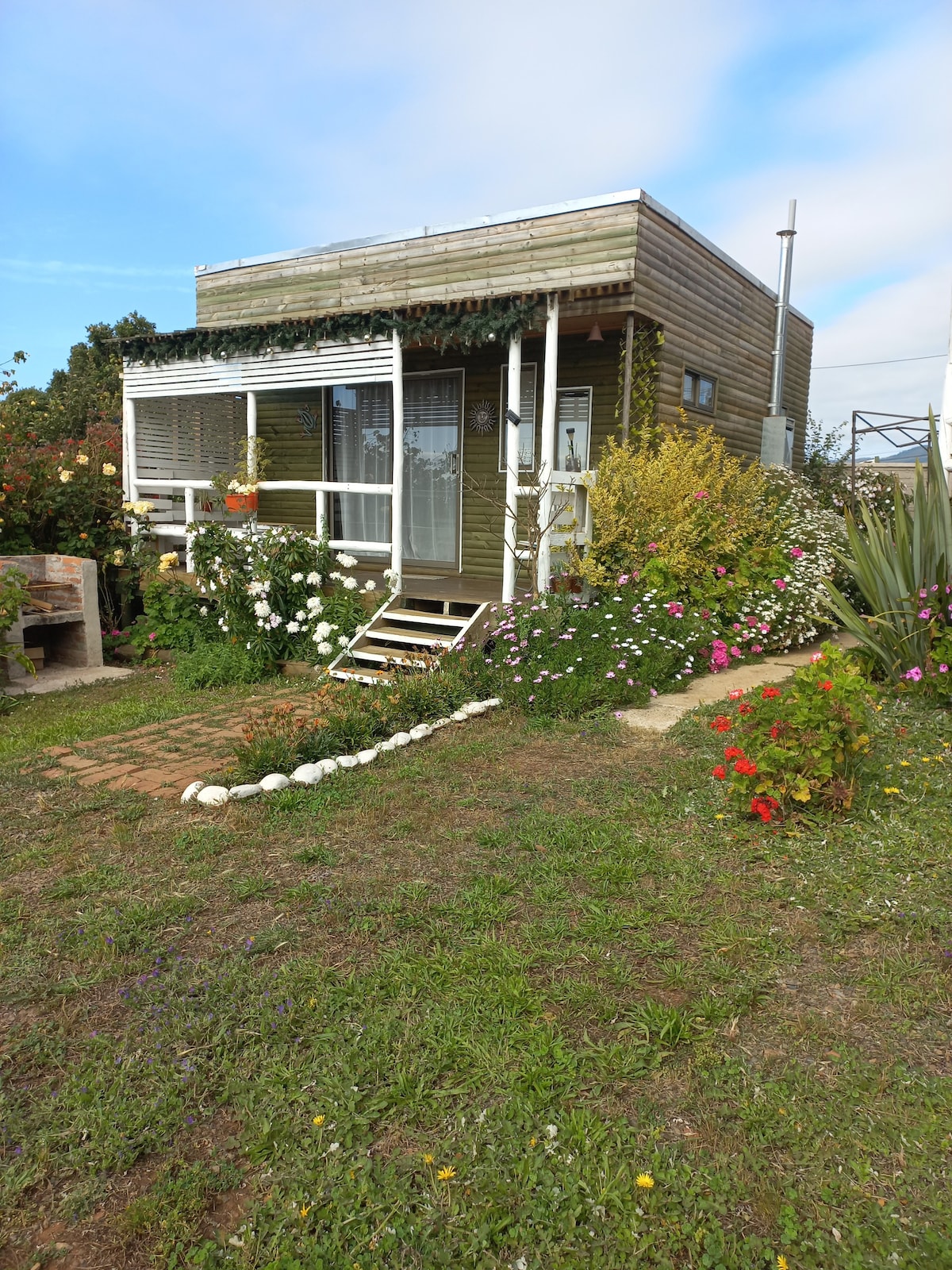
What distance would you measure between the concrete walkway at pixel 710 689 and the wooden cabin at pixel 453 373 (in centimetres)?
178

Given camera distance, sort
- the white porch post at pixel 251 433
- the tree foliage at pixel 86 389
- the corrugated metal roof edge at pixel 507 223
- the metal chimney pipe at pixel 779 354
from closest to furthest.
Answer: the corrugated metal roof edge at pixel 507 223, the white porch post at pixel 251 433, the metal chimney pipe at pixel 779 354, the tree foliage at pixel 86 389

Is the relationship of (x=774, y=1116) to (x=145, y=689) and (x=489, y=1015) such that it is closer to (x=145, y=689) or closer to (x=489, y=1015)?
(x=489, y=1015)

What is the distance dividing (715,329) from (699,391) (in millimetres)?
898

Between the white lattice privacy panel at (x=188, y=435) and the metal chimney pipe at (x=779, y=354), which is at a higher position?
the metal chimney pipe at (x=779, y=354)

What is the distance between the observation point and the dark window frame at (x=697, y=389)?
379 inches

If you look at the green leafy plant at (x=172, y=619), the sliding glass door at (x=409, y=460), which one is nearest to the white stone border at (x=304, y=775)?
the green leafy plant at (x=172, y=619)

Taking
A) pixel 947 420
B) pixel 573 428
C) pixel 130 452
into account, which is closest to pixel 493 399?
pixel 573 428

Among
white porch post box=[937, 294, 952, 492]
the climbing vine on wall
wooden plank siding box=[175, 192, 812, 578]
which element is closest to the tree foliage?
wooden plank siding box=[175, 192, 812, 578]

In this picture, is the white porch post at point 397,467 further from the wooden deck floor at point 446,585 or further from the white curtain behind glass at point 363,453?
the white curtain behind glass at point 363,453

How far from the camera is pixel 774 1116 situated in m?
2.03

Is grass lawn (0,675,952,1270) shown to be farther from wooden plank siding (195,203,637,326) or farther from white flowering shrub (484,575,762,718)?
wooden plank siding (195,203,637,326)

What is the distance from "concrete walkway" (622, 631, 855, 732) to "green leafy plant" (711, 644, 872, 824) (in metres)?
1.57

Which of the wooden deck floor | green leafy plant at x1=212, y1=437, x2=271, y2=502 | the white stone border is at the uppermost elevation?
green leafy plant at x1=212, y1=437, x2=271, y2=502

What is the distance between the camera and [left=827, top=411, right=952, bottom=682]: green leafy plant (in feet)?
17.7
